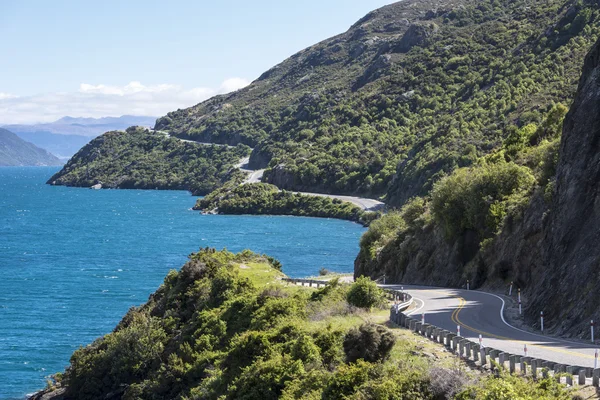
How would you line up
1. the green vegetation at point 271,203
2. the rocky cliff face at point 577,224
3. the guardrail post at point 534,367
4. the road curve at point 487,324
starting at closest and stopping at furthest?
1. the guardrail post at point 534,367
2. the road curve at point 487,324
3. the rocky cliff face at point 577,224
4. the green vegetation at point 271,203

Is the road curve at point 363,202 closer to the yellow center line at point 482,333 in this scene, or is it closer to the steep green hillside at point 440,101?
the steep green hillside at point 440,101

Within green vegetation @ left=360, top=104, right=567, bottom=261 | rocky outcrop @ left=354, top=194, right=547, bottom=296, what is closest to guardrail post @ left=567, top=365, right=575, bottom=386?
rocky outcrop @ left=354, top=194, right=547, bottom=296

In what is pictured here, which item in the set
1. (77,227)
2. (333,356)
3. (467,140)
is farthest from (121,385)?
(77,227)

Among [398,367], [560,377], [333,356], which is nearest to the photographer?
[560,377]

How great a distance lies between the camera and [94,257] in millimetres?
96562

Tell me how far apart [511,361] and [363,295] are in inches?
536

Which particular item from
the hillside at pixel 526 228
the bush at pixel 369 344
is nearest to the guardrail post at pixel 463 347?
the bush at pixel 369 344

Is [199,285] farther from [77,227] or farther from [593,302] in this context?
[77,227]

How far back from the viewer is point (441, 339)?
24.3 meters

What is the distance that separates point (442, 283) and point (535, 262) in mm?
11915

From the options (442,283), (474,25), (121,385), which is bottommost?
(121,385)

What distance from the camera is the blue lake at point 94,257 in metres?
53.4

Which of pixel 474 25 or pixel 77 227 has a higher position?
pixel 474 25

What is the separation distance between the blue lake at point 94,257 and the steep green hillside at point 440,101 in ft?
57.4
